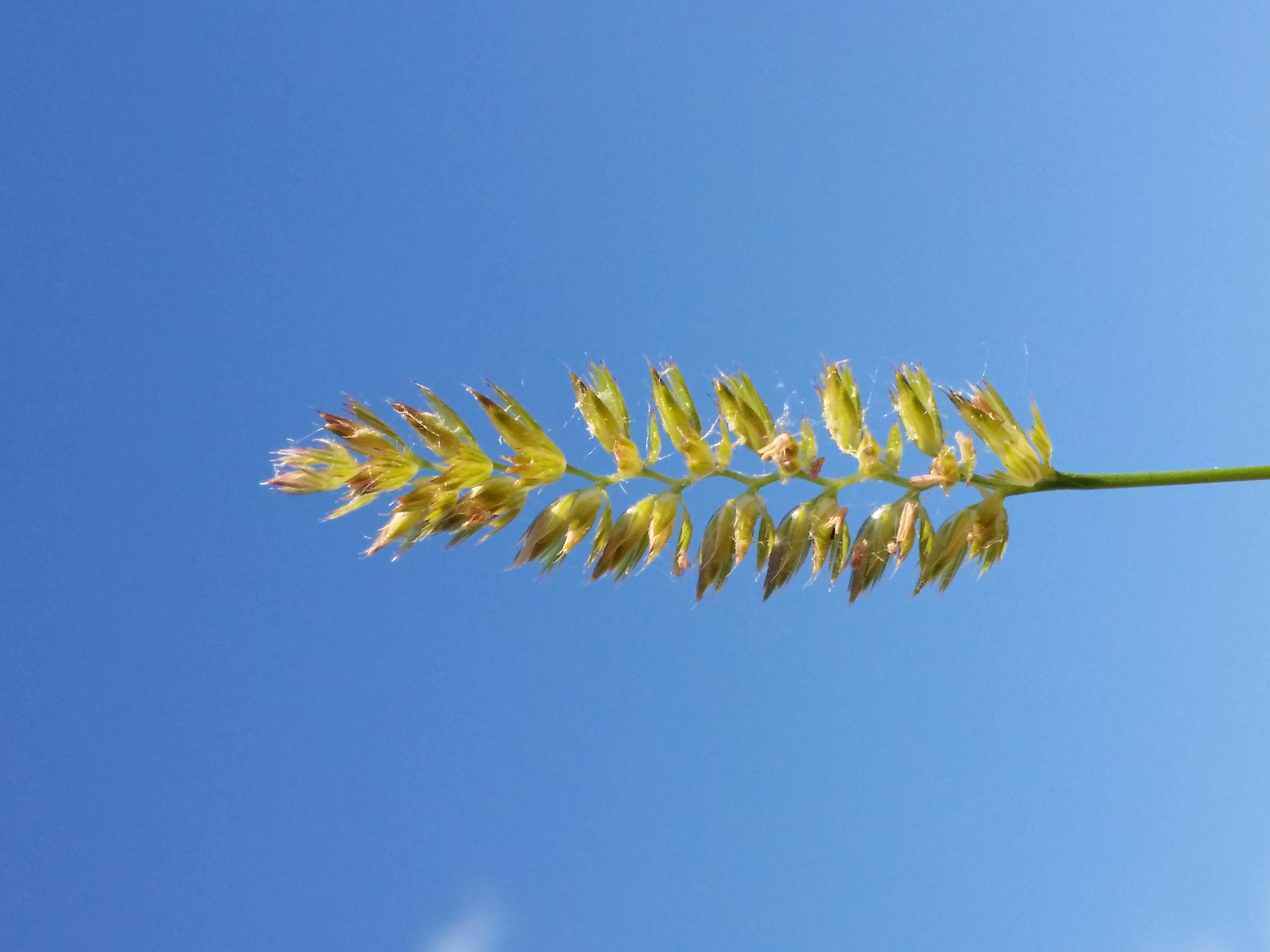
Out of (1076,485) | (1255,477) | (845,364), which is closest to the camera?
(1255,477)

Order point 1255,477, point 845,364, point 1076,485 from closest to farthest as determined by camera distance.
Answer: point 1255,477 → point 1076,485 → point 845,364

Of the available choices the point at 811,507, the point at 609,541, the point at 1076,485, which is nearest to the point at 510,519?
the point at 609,541

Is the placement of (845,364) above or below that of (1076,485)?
above

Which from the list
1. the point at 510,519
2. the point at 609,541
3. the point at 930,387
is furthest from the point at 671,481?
the point at 930,387

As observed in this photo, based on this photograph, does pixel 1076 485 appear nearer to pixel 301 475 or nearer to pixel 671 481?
pixel 671 481

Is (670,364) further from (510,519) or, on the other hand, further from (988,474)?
(988,474)

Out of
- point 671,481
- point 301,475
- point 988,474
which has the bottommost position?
point 988,474

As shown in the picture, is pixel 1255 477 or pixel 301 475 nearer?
pixel 1255 477
